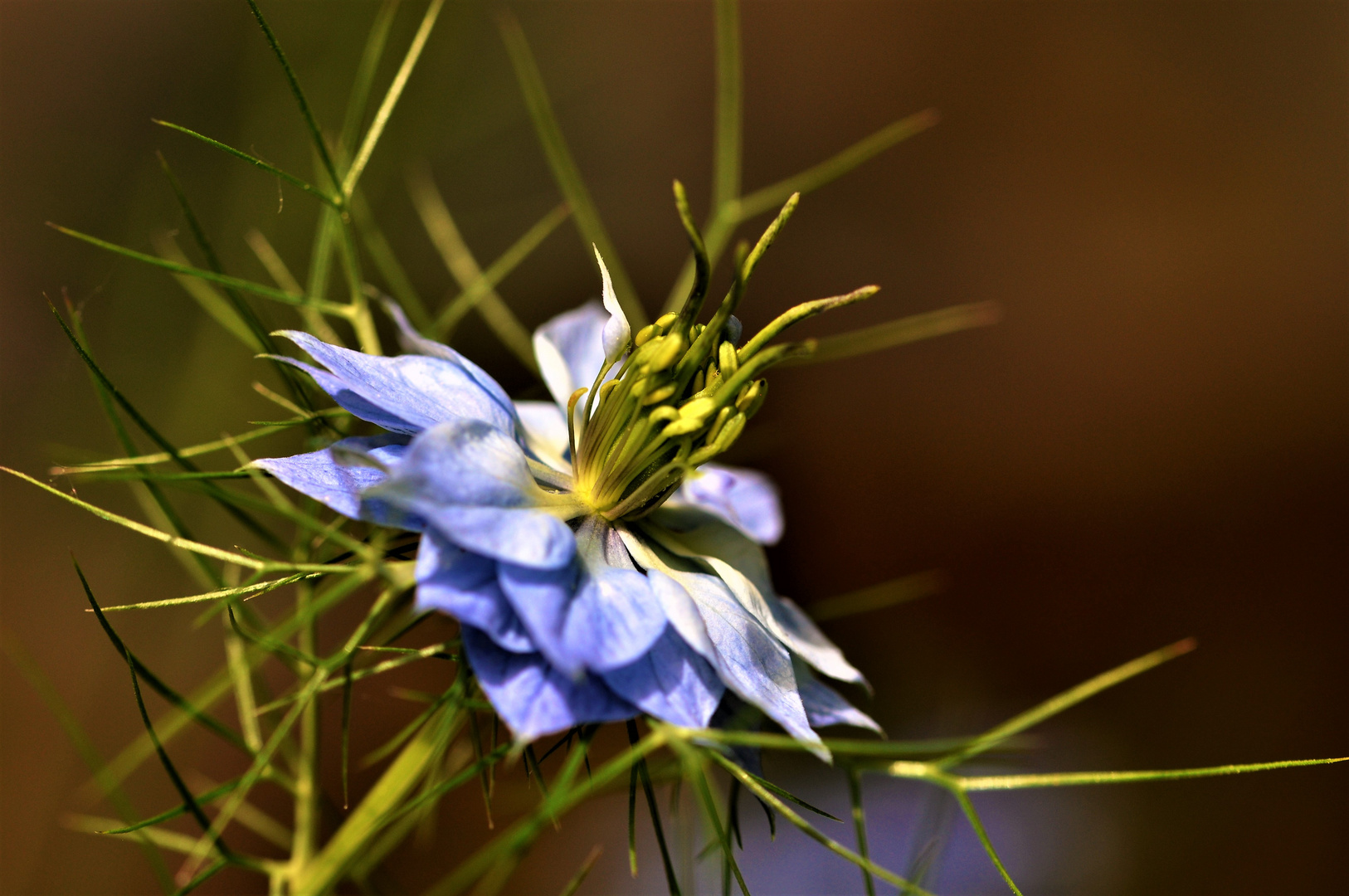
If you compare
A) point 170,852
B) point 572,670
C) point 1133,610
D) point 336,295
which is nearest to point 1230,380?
point 1133,610

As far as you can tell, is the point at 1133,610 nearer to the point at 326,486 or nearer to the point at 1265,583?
the point at 1265,583

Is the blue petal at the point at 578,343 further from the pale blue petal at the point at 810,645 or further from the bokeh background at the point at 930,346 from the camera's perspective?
the bokeh background at the point at 930,346

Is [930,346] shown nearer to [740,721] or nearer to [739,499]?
[739,499]

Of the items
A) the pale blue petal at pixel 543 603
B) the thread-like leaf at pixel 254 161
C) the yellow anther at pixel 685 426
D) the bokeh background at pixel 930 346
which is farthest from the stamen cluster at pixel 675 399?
the bokeh background at pixel 930 346

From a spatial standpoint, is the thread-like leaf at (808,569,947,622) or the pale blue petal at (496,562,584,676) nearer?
the pale blue petal at (496,562,584,676)

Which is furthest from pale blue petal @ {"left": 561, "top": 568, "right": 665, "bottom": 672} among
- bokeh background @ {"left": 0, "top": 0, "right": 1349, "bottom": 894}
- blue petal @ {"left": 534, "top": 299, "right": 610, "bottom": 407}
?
bokeh background @ {"left": 0, "top": 0, "right": 1349, "bottom": 894}

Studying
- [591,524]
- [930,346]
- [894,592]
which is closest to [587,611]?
[591,524]

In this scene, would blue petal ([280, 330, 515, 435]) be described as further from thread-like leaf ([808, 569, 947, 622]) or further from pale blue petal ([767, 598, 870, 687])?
thread-like leaf ([808, 569, 947, 622])
